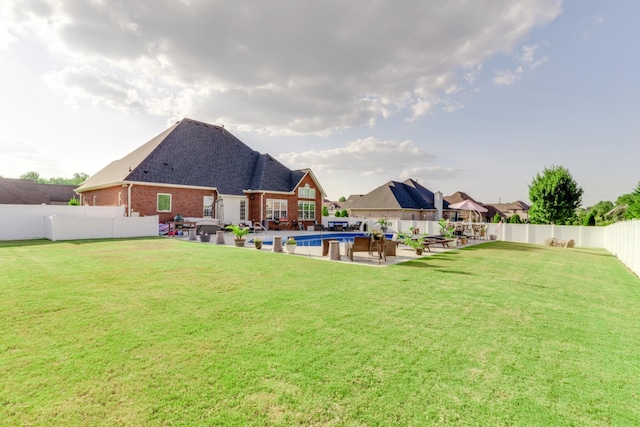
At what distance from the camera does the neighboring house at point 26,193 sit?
36.1m

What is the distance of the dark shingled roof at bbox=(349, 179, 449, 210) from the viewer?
40594mm

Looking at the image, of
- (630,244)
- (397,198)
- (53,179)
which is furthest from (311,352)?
(53,179)

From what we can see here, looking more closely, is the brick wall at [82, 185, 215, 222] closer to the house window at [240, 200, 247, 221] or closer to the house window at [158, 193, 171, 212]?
the house window at [158, 193, 171, 212]

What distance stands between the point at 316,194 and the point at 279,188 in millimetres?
4999

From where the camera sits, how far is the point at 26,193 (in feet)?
126

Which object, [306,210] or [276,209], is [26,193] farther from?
[306,210]

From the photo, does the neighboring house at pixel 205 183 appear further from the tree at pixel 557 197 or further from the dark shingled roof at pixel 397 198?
the tree at pixel 557 197

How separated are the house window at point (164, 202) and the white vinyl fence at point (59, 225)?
12.8 ft

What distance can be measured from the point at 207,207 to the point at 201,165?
3.98 m

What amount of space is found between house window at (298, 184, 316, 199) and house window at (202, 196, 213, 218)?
9.11m

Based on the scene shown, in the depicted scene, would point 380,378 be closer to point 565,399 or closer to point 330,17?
point 565,399

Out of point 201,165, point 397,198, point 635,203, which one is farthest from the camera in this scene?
point 397,198

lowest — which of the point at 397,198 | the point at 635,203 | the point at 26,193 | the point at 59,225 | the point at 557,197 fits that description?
the point at 59,225

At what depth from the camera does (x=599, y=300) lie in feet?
21.4
